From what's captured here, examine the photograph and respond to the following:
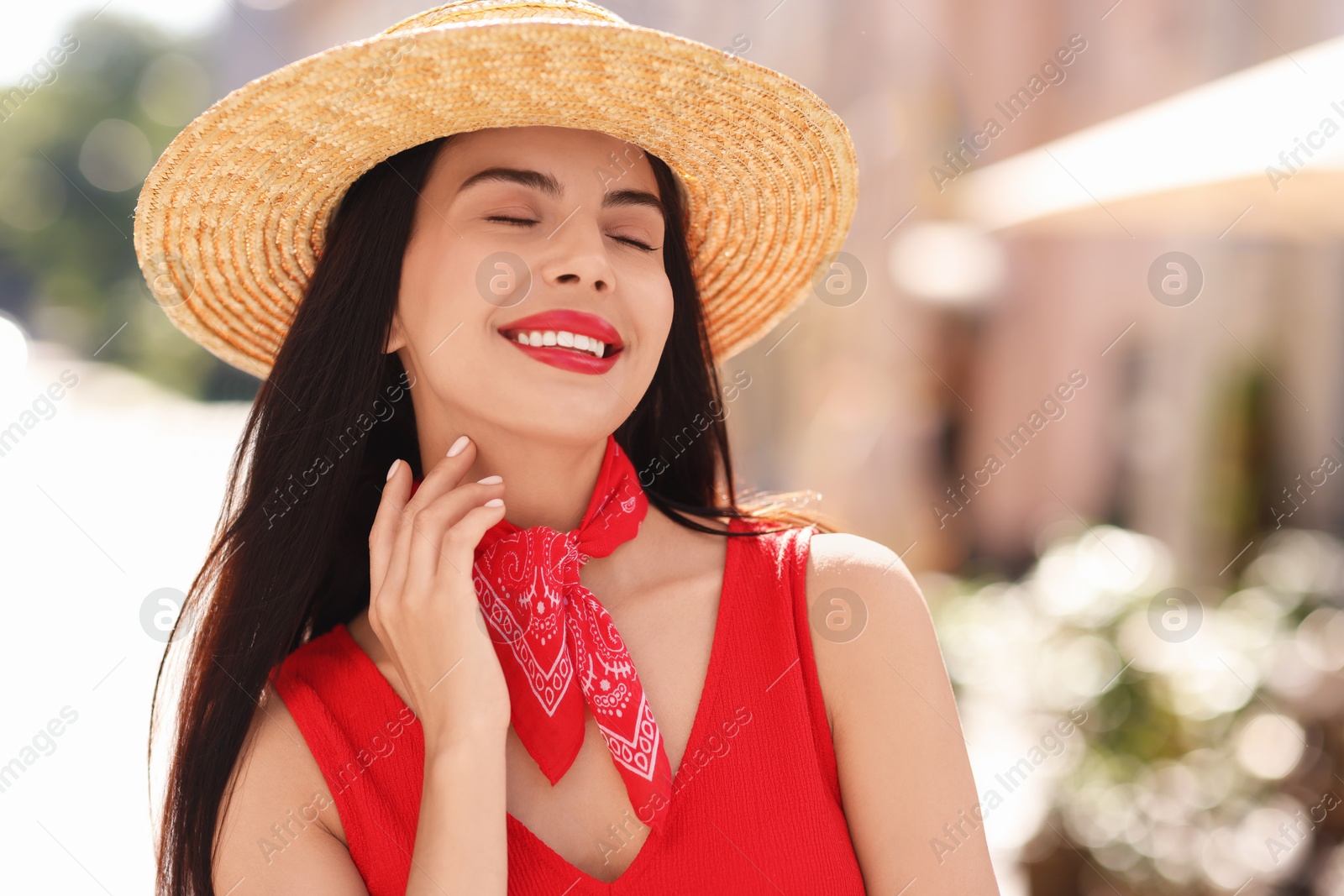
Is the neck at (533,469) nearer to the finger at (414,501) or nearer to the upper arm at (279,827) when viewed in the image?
the finger at (414,501)

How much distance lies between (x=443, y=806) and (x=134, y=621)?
808cm

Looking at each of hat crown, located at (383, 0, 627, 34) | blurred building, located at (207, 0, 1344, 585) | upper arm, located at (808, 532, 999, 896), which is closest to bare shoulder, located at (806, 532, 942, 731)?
upper arm, located at (808, 532, 999, 896)

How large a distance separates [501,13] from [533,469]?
0.80m

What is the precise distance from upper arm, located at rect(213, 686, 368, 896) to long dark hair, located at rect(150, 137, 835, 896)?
0.06 m

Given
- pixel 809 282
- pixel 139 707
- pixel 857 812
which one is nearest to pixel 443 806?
pixel 857 812

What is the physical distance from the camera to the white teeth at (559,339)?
1863mm

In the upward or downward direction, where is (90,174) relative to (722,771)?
upward

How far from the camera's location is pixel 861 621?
188cm

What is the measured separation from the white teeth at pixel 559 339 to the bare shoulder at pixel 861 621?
1.89 feet

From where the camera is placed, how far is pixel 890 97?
9.70 m

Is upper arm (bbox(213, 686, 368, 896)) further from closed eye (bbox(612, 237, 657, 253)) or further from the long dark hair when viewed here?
closed eye (bbox(612, 237, 657, 253))

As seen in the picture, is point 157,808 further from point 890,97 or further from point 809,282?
point 890,97

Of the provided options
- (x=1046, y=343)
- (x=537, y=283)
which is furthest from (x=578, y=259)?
(x=1046, y=343)

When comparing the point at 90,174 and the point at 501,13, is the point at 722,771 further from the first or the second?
the point at 90,174
